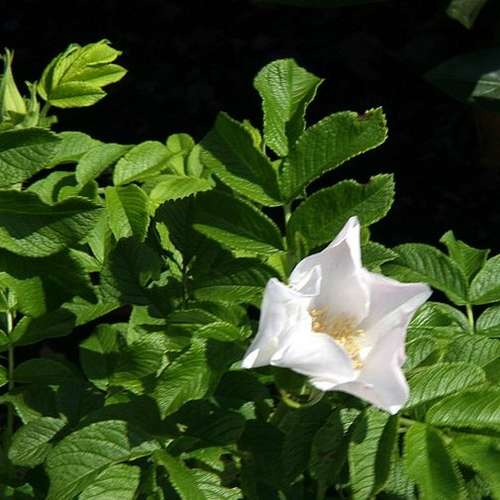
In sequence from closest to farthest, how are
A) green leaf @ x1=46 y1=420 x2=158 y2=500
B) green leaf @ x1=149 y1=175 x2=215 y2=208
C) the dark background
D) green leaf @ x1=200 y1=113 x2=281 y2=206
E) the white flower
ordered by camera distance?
the white flower, green leaf @ x1=46 y1=420 x2=158 y2=500, green leaf @ x1=200 y1=113 x2=281 y2=206, green leaf @ x1=149 y1=175 x2=215 y2=208, the dark background

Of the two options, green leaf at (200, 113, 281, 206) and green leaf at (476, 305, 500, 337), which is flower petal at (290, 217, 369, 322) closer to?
green leaf at (200, 113, 281, 206)

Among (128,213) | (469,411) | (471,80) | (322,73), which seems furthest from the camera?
(322,73)

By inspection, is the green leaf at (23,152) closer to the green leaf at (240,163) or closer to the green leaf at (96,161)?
the green leaf at (240,163)

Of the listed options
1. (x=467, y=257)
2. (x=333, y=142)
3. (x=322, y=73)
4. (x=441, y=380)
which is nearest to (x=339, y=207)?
(x=333, y=142)

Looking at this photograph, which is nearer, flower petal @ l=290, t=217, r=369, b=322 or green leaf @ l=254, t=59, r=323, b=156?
flower petal @ l=290, t=217, r=369, b=322

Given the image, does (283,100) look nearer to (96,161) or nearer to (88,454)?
(96,161)

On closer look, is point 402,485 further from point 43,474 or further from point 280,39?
point 280,39

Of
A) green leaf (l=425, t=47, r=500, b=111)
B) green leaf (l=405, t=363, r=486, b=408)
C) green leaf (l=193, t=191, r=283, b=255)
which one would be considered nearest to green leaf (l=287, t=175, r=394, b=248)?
green leaf (l=193, t=191, r=283, b=255)

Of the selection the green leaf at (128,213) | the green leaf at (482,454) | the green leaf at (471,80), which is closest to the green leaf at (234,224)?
the green leaf at (128,213)
